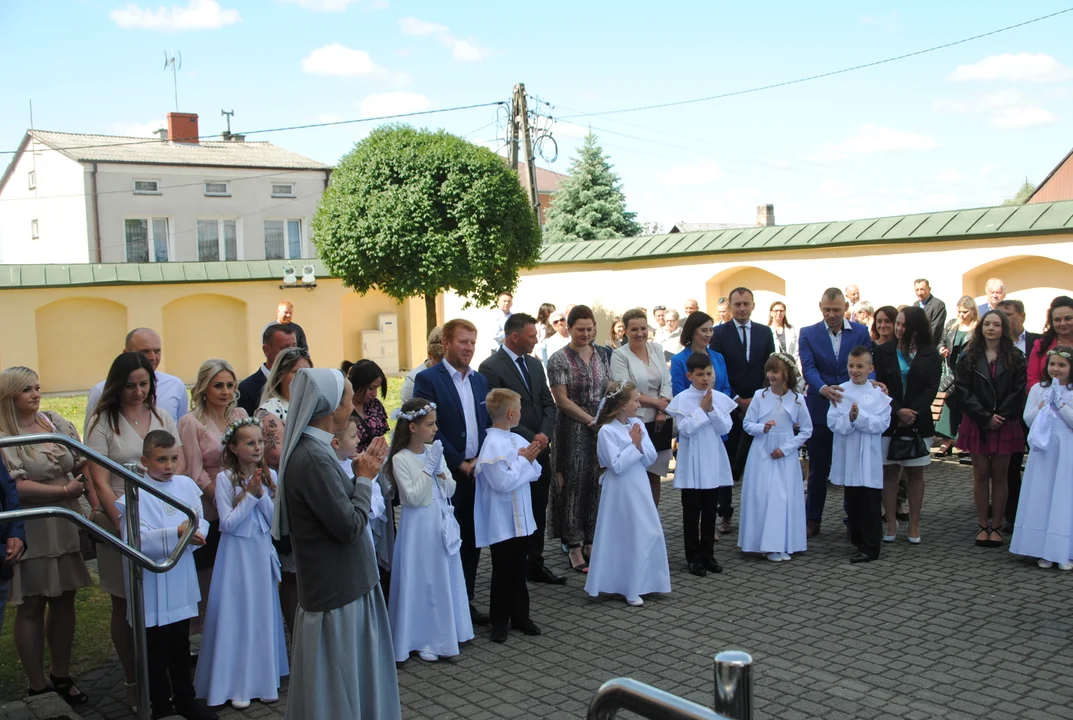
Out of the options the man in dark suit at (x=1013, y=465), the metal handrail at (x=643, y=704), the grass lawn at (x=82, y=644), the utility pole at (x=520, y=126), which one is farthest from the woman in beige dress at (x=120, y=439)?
the utility pole at (x=520, y=126)

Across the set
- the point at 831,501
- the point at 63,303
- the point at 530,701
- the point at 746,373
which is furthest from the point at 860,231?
the point at 63,303

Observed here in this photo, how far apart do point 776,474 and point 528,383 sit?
2184 mm

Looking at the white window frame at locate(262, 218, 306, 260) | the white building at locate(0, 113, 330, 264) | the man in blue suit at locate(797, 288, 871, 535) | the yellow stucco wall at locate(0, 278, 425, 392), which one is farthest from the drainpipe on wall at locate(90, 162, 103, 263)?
the man in blue suit at locate(797, 288, 871, 535)

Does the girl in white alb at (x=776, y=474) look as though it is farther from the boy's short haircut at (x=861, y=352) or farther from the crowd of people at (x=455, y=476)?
the boy's short haircut at (x=861, y=352)

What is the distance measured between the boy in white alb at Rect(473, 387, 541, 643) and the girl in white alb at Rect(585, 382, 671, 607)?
721 millimetres

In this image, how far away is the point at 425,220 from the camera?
19062mm

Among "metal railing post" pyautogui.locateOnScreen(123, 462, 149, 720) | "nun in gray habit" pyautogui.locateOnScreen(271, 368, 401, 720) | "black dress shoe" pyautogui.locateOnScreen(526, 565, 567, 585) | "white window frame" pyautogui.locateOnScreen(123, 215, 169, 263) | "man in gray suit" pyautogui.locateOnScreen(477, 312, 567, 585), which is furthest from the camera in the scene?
"white window frame" pyautogui.locateOnScreen(123, 215, 169, 263)

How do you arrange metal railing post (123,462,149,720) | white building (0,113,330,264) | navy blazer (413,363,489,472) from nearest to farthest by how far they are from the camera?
1. metal railing post (123,462,149,720)
2. navy blazer (413,363,489,472)
3. white building (0,113,330,264)

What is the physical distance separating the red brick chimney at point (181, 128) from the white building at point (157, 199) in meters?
0.04

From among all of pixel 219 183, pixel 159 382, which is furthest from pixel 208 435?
pixel 219 183

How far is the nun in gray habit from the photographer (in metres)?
3.77

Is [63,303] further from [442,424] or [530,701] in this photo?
[530,701]

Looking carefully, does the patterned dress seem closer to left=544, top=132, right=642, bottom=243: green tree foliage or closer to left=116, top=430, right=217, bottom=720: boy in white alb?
left=116, top=430, right=217, bottom=720: boy in white alb

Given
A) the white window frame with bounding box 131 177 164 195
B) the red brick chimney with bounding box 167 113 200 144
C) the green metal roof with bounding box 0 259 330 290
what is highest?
the red brick chimney with bounding box 167 113 200 144
